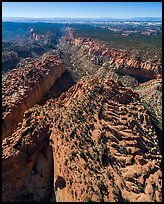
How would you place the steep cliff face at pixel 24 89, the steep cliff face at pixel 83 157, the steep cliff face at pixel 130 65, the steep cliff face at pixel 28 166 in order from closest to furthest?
the steep cliff face at pixel 83 157 → the steep cliff face at pixel 28 166 → the steep cliff face at pixel 24 89 → the steep cliff face at pixel 130 65

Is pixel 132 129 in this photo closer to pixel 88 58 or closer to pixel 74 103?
pixel 74 103

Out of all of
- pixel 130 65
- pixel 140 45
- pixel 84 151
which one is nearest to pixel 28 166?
pixel 84 151

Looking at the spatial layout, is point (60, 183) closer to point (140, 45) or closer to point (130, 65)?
point (130, 65)

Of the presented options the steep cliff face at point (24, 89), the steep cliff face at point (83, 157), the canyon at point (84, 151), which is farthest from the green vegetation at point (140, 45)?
the steep cliff face at point (83, 157)

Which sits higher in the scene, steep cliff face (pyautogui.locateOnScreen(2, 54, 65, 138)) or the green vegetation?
the green vegetation

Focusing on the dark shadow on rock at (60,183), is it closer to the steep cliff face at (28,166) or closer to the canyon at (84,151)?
the canyon at (84,151)

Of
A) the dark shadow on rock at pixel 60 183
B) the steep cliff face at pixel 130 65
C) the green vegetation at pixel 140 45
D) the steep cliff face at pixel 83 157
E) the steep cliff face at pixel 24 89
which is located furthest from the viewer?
the green vegetation at pixel 140 45

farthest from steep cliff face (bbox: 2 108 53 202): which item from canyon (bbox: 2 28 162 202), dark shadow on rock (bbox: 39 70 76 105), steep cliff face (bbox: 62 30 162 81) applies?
steep cliff face (bbox: 62 30 162 81)

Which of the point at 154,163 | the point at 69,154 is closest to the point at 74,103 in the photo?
the point at 69,154

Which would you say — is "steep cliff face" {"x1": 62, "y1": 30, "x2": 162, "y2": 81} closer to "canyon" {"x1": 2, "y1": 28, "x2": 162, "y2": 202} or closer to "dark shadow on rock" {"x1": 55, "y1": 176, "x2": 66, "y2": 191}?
"canyon" {"x1": 2, "y1": 28, "x2": 162, "y2": 202}
